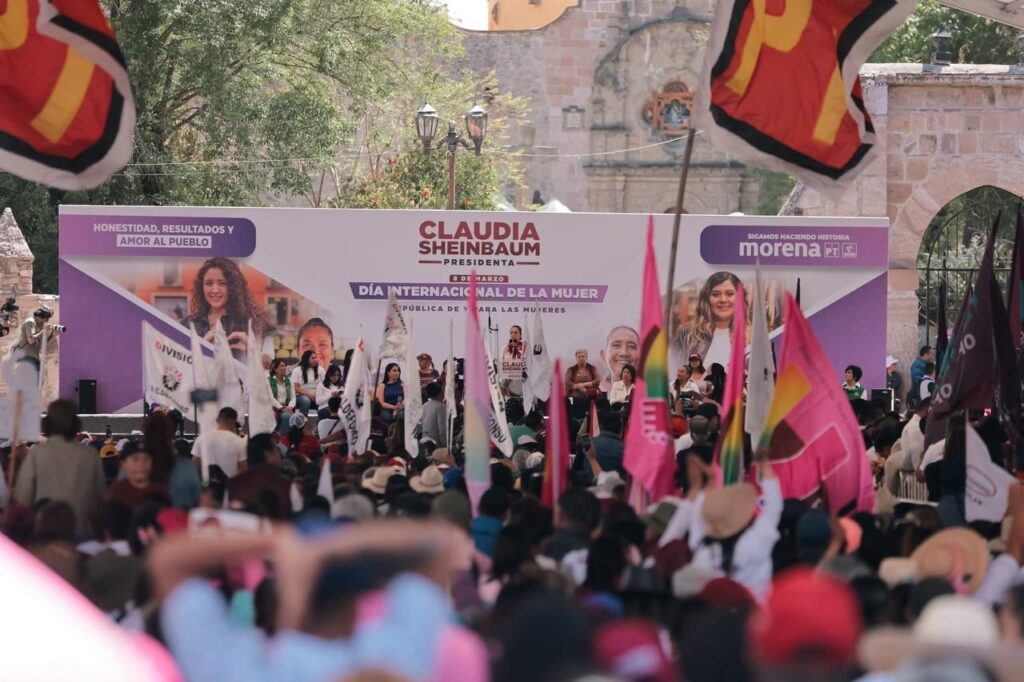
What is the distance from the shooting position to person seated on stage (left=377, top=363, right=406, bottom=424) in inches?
631

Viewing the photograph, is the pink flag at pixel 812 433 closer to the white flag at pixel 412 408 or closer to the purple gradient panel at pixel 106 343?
the white flag at pixel 412 408

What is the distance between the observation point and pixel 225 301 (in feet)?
67.3

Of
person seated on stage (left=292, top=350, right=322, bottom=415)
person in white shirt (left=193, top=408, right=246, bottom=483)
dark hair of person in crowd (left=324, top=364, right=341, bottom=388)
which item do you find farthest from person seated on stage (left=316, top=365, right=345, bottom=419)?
person in white shirt (left=193, top=408, right=246, bottom=483)

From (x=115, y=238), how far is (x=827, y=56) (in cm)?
1113

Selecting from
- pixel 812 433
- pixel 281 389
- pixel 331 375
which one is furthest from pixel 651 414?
pixel 281 389

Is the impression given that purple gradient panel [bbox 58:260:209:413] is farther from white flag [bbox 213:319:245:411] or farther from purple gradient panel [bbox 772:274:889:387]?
white flag [bbox 213:319:245:411]

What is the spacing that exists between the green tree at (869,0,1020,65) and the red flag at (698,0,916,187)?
92.8 ft

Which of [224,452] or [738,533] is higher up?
[224,452]

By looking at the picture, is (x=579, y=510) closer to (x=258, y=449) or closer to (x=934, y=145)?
(x=258, y=449)

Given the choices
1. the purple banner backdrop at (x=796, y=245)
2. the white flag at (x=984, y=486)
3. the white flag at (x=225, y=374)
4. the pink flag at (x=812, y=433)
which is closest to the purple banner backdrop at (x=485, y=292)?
the purple banner backdrop at (x=796, y=245)

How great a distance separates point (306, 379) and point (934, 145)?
9.33 meters

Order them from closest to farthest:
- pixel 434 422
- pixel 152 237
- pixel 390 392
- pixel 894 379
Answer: pixel 434 422 → pixel 390 392 → pixel 152 237 → pixel 894 379

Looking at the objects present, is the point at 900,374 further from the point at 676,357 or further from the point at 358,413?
the point at 358,413

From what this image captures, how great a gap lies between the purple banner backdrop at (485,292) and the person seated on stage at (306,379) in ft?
5.02
